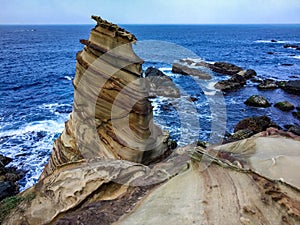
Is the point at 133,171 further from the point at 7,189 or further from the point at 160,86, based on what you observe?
the point at 160,86

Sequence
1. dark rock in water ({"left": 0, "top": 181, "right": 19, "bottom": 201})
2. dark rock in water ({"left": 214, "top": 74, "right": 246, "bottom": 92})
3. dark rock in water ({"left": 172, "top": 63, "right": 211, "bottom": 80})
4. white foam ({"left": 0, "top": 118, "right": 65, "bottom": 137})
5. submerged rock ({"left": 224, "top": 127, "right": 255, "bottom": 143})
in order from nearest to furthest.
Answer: dark rock in water ({"left": 0, "top": 181, "right": 19, "bottom": 201}) < submerged rock ({"left": 224, "top": 127, "right": 255, "bottom": 143}) < white foam ({"left": 0, "top": 118, "right": 65, "bottom": 137}) < dark rock in water ({"left": 214, "top": 74, "right": 246, "bottom": 92}) < dark rock in water ({"left": 172, "top": 63, "right": 211, "bottom": 80})

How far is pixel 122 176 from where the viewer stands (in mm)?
5633

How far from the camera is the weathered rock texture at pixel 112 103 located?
345 inches

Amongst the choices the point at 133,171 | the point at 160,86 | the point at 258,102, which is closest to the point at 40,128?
the point at 160,86

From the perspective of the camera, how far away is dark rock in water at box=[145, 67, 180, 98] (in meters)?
26.7

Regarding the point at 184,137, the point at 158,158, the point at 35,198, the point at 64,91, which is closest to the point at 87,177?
the point at 35,198

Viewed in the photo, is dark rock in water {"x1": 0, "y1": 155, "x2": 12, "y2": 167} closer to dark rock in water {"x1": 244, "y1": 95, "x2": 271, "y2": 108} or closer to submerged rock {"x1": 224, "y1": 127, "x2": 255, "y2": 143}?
submerged rock {"x1": 224, "y1": 127, "x2": 255, "y2": 143}

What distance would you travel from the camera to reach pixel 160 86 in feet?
93.1

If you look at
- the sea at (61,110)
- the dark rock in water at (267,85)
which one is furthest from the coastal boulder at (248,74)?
the dark rock in water at (267,85)

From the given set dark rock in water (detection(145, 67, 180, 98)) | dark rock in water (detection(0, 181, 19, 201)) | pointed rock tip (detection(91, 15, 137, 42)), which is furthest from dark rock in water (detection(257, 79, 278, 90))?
dark rock in water (detection(0, 181, 19, 201))

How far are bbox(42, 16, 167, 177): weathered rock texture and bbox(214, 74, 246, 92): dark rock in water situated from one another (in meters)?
22.3

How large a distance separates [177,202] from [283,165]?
208 centimetres

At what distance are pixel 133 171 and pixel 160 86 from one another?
2293cm

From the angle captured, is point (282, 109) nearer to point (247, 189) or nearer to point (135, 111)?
point (135, 111)
